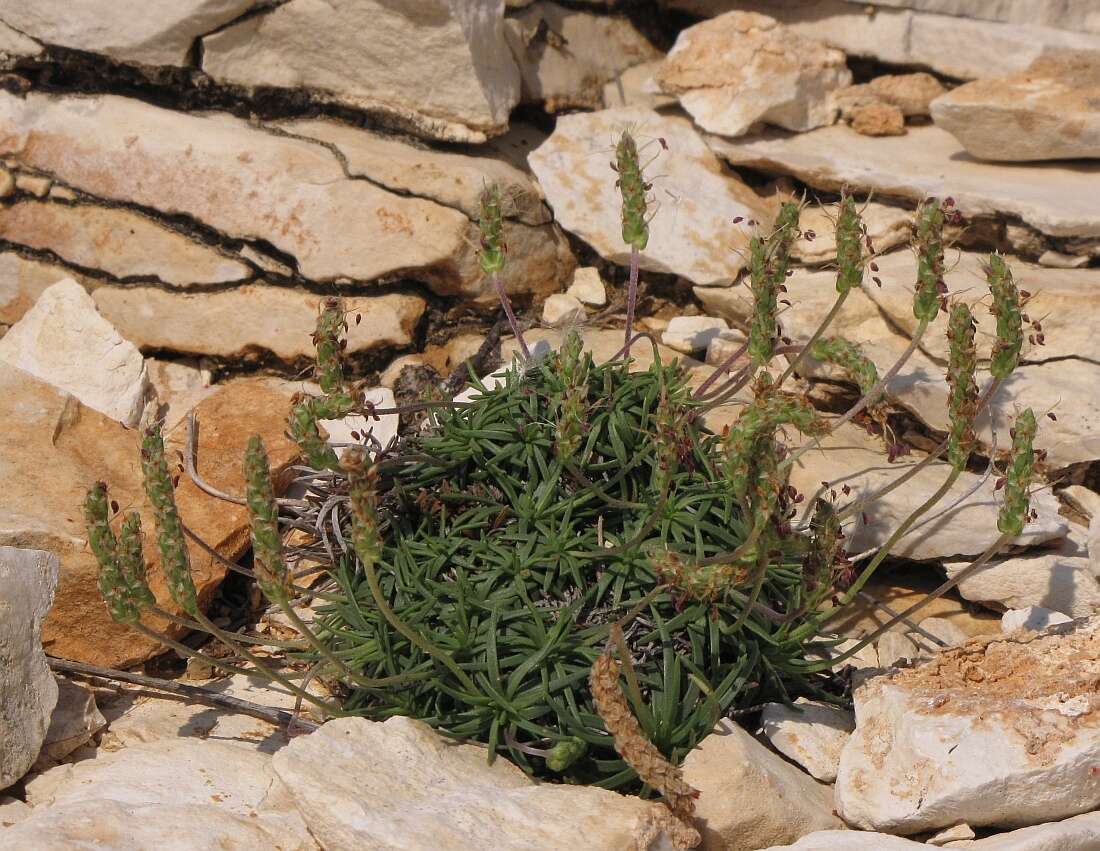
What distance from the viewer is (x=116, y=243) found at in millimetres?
4875

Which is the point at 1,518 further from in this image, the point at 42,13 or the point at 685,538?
the point at 42,13

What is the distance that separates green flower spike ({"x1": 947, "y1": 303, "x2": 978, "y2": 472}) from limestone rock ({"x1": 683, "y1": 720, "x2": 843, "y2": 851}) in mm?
807

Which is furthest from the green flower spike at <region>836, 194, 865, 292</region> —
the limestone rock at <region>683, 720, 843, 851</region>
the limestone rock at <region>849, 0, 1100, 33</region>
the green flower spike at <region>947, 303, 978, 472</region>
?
the limestone rock at <region>849, 0, 1100, 33</region>

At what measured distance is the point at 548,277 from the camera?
5.02 metres

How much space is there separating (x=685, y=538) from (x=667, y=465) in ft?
1.88

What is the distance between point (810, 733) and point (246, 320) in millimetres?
2454

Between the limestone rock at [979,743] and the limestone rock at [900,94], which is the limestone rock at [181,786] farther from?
the limestone rock at [900,94]

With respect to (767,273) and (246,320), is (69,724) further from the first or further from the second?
(767,273)

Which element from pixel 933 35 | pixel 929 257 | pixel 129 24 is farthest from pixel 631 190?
pixel 933 35

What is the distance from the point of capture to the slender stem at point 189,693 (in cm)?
344

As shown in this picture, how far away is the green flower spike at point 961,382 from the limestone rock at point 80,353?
2620 millimetres

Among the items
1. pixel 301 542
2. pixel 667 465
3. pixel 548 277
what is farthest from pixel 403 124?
pixel 667 465

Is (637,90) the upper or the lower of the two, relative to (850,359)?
upper

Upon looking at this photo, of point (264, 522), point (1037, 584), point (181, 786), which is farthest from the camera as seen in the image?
point (1037, 584)
